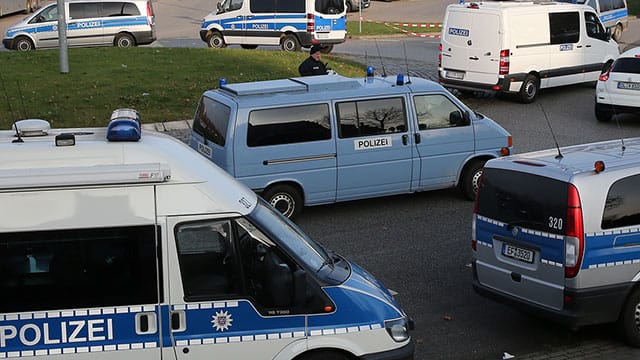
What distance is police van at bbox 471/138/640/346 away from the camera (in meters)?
7.96

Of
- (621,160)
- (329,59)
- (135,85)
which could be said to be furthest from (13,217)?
(329,59)

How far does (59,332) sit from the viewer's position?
20.0ft

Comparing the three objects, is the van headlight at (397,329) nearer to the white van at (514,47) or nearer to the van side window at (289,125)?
the van side window at (289,125)

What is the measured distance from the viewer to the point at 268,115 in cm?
1223

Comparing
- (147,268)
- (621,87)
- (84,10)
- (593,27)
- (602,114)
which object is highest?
(84,10)

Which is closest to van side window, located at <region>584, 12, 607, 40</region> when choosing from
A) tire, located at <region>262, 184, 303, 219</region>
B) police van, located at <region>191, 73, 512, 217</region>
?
police van, located at <region>191, 73, 512, 217</region>

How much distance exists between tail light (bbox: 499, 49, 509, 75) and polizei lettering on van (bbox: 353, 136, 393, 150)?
8961mm

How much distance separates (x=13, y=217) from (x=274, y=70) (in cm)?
1631

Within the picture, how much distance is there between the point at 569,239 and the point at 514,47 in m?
13.8

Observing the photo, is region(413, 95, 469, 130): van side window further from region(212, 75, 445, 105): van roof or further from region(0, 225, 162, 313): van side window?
region(0, 225, 162, 313): van side window

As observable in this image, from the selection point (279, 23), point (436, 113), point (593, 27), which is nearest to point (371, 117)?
point (436, 113)

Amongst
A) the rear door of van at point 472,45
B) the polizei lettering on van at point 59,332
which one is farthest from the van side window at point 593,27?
the polizei lettering on van at point 59,332

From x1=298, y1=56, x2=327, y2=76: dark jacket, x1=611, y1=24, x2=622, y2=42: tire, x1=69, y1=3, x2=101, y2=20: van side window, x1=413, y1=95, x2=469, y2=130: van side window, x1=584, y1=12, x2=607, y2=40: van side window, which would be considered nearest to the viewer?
x1=413, y1=95, x2=469, y2=130: van side window

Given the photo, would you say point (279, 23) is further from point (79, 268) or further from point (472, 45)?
point (79, 268)
